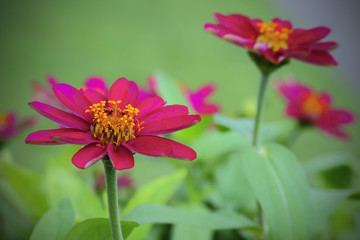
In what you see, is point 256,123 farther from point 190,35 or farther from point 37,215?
point 190,35

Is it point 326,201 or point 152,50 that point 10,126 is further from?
point 152,50

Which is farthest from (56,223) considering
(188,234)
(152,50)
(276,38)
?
(152,50)

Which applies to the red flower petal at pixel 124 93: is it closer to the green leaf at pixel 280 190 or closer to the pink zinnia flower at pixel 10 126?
the green leaf at pixel 280 190

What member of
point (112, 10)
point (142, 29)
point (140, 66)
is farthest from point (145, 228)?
point (112, 10)

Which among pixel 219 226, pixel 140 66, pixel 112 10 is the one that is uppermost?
pixel 112 10

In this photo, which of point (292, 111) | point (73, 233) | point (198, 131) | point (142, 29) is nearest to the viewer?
point (73, 233)

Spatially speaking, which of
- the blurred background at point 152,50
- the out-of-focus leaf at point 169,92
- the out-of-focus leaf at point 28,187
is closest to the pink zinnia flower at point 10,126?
the out-of-focus leaf at point 28,187

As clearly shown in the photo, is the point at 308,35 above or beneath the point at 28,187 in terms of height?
above

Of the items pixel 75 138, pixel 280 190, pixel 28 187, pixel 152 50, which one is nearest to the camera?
pixel 75 138
